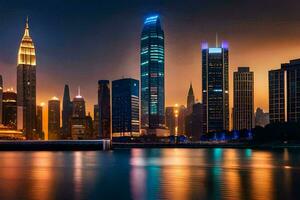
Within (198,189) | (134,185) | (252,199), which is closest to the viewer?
(252,199)

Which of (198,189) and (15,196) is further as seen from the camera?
(198,189)

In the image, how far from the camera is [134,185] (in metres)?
68.2

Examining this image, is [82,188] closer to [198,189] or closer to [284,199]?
[198,189]

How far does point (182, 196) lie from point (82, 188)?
14793 millimetres

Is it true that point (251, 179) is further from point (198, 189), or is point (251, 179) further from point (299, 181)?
point (198, 189)

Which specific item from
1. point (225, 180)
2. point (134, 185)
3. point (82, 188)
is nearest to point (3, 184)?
point (82, 188)

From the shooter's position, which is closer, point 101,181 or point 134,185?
point 134,185

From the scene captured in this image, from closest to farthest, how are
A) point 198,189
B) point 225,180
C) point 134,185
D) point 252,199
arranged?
1. point 252,199
2. point 198,189
3. point 134,185
4. point 225,180

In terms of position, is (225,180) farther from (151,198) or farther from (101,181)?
(151,198)

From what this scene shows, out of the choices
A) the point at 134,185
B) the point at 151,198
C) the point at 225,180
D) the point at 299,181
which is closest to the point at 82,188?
the point at 134,185

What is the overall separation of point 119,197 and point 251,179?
25336 millimetres

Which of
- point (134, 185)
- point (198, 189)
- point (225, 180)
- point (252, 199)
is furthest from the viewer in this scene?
point (225, 180)

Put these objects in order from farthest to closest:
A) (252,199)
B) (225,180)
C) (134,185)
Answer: (225,180)
(134,185)
(252,199)

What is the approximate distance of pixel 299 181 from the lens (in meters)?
71.2
